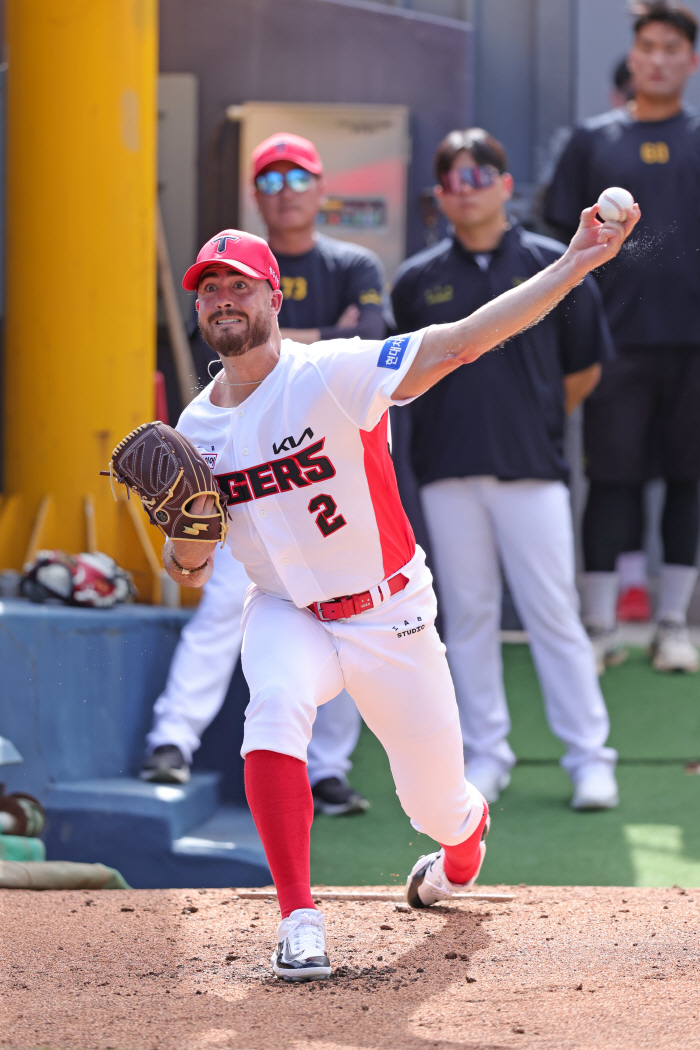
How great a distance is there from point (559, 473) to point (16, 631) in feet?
7.36

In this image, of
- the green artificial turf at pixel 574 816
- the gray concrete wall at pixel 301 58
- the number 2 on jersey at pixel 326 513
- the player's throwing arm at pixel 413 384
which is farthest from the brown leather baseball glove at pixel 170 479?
the gray concrete wall at pixel 301 58

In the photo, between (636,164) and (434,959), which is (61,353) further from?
(434,959)

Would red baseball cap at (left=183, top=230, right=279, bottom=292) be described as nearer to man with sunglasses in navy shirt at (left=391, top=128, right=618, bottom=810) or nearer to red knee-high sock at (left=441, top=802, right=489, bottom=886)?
red knee-high sock at (left=441, top=802, right=489, bottom=886)

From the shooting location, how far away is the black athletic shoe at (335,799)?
504 cm

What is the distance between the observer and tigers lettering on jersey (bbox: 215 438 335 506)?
3.20 meters

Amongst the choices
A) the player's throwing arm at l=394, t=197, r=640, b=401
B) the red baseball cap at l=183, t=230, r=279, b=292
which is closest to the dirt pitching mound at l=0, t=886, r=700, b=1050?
the player's throwing arm at l=394, t=197, r=640, b=401

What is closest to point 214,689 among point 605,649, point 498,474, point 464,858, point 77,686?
point 77,686

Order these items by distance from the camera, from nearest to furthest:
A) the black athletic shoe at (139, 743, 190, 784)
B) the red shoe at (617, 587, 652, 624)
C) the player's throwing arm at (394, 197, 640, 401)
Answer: the player's throwing arm at (394, 197, 640, 401) < the black athletic shoe at (139, 743, 190, 784) < the red shoe at (617, 587, 652, 624)

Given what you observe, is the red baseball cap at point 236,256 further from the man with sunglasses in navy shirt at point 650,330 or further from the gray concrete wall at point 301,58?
the gray concrete wall at point 301,58

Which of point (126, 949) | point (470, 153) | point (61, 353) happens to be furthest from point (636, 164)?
point (126, 949)

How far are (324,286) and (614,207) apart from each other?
246cm

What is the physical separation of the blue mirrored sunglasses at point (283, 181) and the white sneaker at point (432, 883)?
2.82 meters

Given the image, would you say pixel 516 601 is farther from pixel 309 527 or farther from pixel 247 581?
pixel 309 527

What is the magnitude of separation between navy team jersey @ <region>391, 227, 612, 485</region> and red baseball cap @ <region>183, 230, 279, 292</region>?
2.00 m
